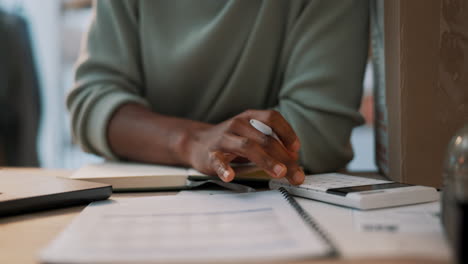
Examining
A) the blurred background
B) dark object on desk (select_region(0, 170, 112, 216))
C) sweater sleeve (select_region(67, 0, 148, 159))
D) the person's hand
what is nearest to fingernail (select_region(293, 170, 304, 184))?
the person's hand

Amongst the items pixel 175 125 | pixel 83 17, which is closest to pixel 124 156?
pixel 175 125

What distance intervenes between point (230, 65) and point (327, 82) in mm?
197

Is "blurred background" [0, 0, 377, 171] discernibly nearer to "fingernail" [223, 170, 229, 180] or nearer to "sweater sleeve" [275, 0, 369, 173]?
"sweater sleeve" [275, 0, 369, 173]

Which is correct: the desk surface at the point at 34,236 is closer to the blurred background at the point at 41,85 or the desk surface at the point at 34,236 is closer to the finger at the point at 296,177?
the finger at the point at 296,177

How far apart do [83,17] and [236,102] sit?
6.90 ft

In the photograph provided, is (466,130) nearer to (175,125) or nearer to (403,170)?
(403,170)

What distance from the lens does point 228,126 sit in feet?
1.87

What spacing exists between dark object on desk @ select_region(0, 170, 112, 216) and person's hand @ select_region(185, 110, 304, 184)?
0.13 metres

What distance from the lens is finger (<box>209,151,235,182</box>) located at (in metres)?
0.51

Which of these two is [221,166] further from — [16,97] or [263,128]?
[16,97]

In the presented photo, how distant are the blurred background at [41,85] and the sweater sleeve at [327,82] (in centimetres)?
63

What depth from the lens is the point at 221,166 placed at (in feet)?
1.73

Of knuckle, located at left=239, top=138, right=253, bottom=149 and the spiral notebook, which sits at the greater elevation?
knuckle, located at left=239, top=138, right=253, bottom=149

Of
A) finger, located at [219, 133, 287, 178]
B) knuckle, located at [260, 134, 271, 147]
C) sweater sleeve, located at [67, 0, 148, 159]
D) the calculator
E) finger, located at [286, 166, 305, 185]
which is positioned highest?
sweater sleeve, located at [67, 0, 148, 159]
